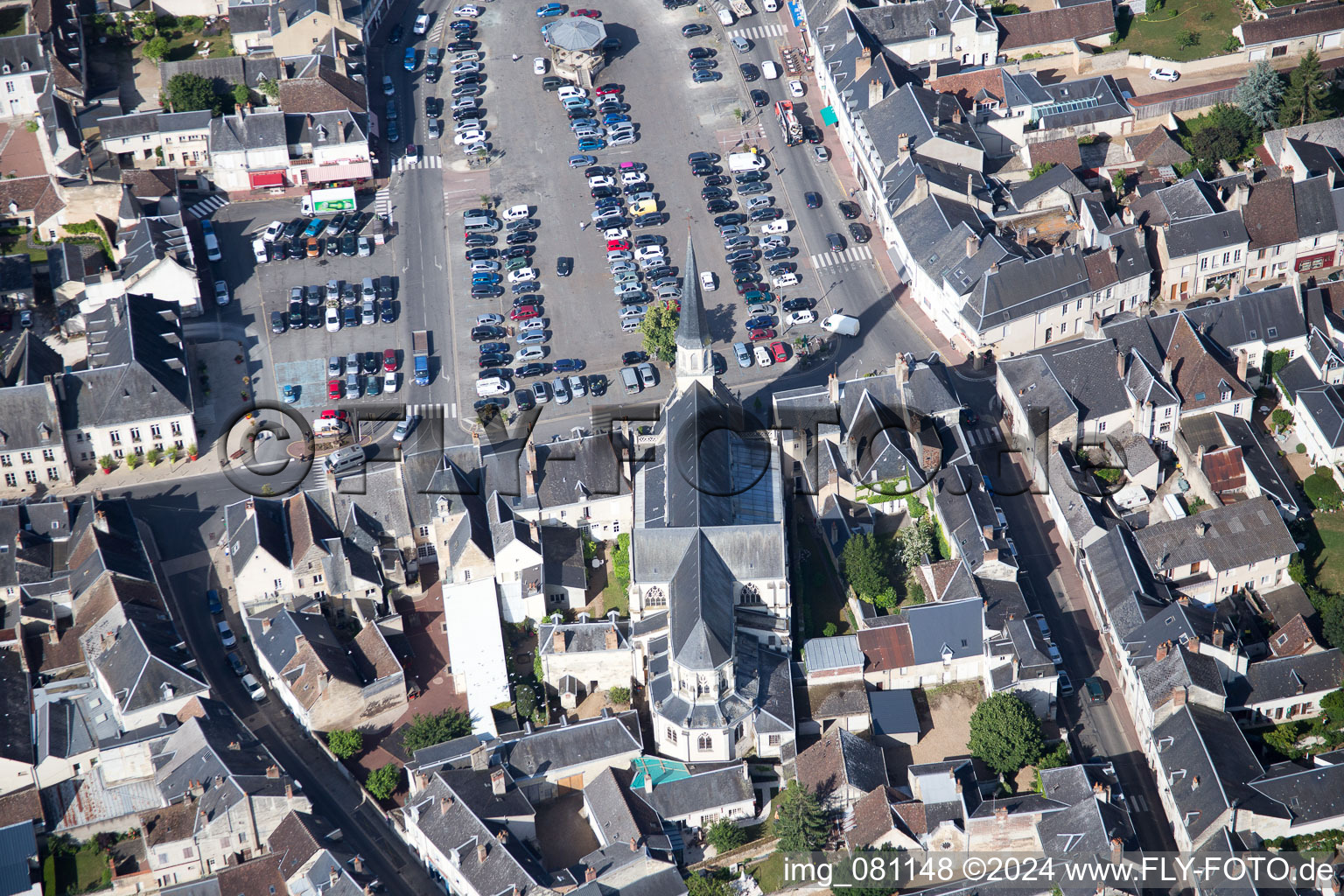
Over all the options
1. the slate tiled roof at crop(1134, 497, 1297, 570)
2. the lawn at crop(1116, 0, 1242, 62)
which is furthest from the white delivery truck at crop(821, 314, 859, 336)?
the lawn at crop(1116, 0, 1242, 62)

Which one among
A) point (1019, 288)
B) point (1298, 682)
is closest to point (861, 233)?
point (1019, 288)

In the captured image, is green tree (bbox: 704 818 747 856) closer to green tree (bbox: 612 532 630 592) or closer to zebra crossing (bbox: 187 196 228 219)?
green tree (bbox: 612 532 630 592)

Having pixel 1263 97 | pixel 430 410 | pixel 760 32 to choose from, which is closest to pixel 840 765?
pixel 430 410

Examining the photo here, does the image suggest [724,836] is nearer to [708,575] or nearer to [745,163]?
[708,575]

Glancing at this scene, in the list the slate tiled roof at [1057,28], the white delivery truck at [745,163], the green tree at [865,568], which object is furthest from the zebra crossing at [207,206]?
the slate tiled roof at [1057,28]

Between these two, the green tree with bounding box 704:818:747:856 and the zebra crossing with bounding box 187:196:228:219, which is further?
the zebra crossing with bounding box 187:196:228:219
